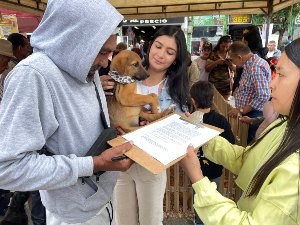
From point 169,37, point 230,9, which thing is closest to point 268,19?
point 230,9

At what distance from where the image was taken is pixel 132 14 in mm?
6316

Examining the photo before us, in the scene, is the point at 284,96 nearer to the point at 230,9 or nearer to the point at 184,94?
the point at 184,94

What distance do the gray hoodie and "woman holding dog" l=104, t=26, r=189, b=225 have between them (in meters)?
0.90

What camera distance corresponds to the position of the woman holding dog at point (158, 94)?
84.4 inches

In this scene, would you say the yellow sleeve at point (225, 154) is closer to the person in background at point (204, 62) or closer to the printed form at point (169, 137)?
the printed form at point (169, 137)

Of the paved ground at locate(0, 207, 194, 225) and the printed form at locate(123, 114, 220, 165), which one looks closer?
the printed form at locate(123, 114, 220, 165)

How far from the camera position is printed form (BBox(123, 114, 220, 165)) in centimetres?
127

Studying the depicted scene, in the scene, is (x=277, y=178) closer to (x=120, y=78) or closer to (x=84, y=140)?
(x=84, y=140)

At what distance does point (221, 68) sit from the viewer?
5086 millimetres

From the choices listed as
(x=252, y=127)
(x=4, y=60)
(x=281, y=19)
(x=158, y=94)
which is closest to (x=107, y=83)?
(x=158, y=94)

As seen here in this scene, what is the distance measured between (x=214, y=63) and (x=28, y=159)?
4622mm

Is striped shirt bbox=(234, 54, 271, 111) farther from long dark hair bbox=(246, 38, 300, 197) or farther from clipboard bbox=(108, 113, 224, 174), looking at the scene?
clipboard bbox=(108, 113, 224, 174)

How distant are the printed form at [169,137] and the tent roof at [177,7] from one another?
424 cm

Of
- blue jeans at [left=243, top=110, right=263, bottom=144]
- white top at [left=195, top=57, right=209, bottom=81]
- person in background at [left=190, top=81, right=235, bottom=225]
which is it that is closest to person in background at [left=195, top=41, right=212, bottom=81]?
white top at [left=195, top=57, right=209, bottom=81]
